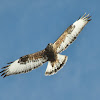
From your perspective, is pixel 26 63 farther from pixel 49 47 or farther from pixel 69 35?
pixel 69 35

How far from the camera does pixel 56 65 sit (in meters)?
15.1

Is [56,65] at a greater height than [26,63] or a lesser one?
lesser

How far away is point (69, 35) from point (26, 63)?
291 cm

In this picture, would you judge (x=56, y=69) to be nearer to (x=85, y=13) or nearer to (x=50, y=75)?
(x=50, y=75)

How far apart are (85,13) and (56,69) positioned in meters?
3.80

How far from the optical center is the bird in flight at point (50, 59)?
15000 mm

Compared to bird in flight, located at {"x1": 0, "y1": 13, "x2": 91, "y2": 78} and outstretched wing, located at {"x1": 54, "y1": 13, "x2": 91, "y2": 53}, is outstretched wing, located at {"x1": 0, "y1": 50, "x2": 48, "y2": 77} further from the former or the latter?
outstretched wing, located at {"x1": 54, "y1": 13, "x2": 91, "y2": 53}

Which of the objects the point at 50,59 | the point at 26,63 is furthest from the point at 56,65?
the point at 26,63

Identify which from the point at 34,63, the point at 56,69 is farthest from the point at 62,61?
the point at 34,63

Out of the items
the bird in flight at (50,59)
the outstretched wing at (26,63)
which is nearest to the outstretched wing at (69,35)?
the bird in flight at (50,59)

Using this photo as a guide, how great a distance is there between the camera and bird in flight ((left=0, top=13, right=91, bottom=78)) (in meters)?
15.0

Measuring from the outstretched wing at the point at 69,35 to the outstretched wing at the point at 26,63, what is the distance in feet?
3.33

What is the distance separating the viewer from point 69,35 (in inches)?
611

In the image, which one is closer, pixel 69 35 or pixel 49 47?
pixel 49 47
